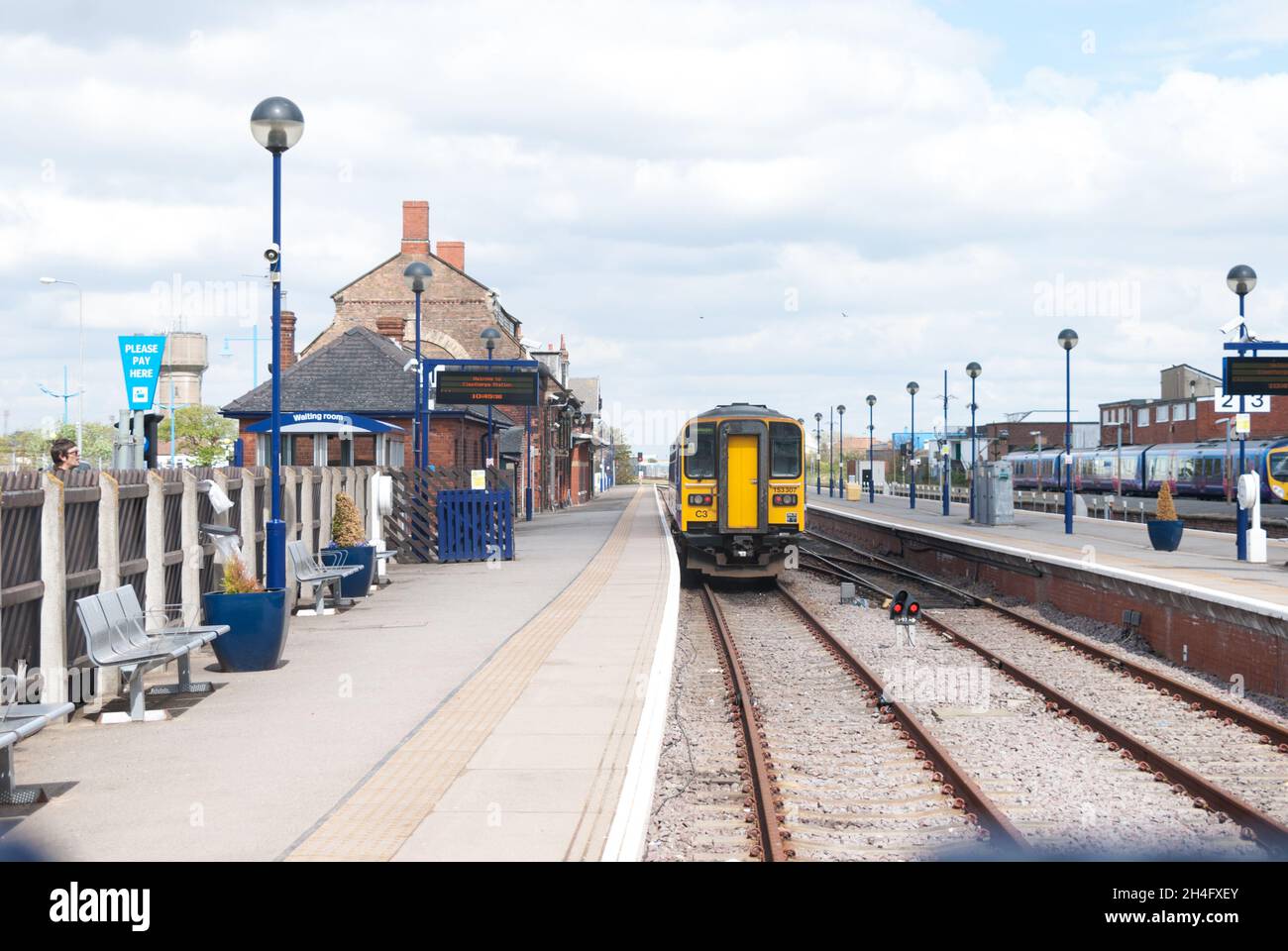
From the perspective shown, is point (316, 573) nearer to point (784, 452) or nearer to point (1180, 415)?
point (784, 452)

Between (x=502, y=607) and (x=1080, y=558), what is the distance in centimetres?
1084

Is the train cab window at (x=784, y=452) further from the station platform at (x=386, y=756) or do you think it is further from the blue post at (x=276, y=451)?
the blue post at (x=276, y=451)

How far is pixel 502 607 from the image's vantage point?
642 inches

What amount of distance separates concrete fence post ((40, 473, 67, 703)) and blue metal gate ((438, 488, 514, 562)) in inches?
602

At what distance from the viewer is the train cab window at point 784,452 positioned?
23109 millimetres

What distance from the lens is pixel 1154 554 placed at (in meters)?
23.4

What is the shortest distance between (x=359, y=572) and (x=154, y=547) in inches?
243

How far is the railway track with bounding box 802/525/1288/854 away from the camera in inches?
316

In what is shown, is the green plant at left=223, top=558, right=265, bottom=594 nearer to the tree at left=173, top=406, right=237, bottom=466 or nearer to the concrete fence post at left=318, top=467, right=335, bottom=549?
the concrete fence post at left=318, top=467, right=335, bottom=549

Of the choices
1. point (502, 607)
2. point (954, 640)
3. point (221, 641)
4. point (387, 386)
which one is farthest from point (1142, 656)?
point (387, 386)

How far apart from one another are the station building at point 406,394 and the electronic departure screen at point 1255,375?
15630mm

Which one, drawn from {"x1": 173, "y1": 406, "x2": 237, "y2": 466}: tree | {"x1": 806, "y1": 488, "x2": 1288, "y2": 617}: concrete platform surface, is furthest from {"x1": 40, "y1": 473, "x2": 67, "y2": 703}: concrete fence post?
{"x1": 173, "y1": 406, "x2": 237, "y2": 466}: tree

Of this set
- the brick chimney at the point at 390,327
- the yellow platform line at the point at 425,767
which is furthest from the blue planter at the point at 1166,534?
the brick chimney at the point at 390,327
